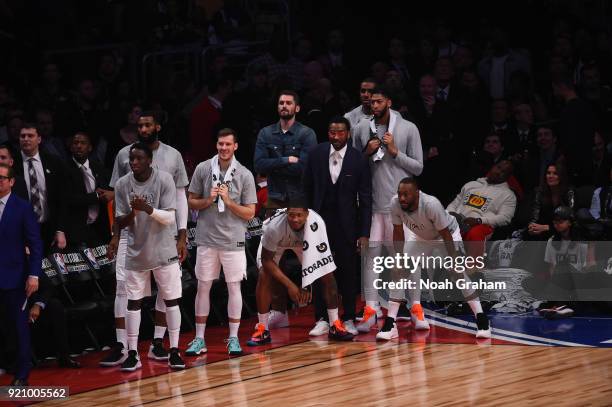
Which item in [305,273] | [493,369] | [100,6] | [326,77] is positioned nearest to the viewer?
[493,369]

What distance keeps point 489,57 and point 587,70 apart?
140 cm

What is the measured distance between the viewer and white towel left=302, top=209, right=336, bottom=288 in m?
11.2

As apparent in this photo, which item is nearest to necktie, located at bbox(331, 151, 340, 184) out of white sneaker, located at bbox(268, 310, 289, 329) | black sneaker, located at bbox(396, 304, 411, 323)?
white sneaker, located at bbox(268, 310, 289, 329)

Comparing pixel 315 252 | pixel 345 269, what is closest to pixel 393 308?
pixel 345 269

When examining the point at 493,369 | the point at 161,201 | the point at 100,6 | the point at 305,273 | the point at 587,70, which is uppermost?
the point at 100,6

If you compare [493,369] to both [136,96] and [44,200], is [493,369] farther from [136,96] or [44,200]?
[136,96]

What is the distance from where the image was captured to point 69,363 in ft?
35.0

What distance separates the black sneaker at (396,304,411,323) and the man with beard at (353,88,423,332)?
1.66 ft

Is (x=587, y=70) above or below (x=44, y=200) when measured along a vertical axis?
above

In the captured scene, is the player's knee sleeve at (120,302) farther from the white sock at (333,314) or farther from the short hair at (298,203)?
the white sock at (333,314)

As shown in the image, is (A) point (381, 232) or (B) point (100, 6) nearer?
(A) point (381, 232)

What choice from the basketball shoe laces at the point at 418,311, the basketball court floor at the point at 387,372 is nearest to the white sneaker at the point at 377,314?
the basketball court floor at the point at 387,372

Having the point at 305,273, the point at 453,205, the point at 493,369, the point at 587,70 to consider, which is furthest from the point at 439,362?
the point at 587,70

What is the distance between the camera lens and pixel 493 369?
392 inches
